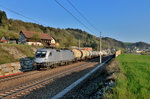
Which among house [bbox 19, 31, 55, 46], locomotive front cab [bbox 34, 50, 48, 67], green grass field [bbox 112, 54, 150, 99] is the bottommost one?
green grass field [bbox 112, 54, 150, 99]

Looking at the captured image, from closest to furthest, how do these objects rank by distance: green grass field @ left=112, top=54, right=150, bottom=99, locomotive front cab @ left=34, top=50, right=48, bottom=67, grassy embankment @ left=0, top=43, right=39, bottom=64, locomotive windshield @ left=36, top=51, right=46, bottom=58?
green grass field @ left=112, top=54, right=150, bottom=99 → locomotive front cab @ left=34, top=50, right=48, bottom=67 → locomotive windshield @ left=36, top=51, right=46, bottom=58 → grassy embankment @ left=0, top=43, right=39, bottom=64

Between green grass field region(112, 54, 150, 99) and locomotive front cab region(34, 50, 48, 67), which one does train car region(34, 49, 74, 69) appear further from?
green grass field region(112, 54, 150, 99)

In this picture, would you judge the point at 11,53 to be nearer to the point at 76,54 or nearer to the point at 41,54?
the point at 41,54

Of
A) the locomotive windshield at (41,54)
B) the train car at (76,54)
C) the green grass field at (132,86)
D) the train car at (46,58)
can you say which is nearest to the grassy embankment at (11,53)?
the locomotive windshield at (41,54)

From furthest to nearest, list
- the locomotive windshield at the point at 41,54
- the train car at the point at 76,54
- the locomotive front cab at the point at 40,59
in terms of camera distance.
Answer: the train car at the point at 76,54
the locomotive windshield at the point at 41,54
the locomotive front cab at the point at 40,59

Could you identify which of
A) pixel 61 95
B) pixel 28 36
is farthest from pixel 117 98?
pixel 28 36

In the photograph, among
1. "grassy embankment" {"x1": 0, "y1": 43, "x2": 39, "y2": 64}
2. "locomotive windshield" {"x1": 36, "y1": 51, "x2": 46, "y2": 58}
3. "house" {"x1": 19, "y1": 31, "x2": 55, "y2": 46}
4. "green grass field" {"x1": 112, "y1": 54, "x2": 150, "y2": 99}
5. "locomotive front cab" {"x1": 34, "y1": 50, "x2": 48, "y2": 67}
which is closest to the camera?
"green grass field" {"x1": 112, "y1": 54, "x2": 150, "y2": 99}

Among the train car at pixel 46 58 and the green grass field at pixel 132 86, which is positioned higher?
the train car at pixel 46 58

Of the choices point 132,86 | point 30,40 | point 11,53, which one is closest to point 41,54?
point 11,53

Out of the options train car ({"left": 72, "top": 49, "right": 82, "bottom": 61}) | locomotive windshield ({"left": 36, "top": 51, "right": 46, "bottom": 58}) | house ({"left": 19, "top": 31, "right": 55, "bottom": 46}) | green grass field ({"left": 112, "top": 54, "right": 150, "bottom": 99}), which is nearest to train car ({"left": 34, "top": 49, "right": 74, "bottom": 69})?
locomotive windshield ({"left": 36, "top": 51, "right": 46, "bottom": 58})

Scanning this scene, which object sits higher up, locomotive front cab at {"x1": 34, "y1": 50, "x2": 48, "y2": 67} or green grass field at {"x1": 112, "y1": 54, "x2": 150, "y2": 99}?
locomotive front cab at {"x1": 34, "y1": 50, "x2": 48, "y2": 67}

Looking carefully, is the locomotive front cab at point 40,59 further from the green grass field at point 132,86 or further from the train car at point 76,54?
the train car at point 76,54

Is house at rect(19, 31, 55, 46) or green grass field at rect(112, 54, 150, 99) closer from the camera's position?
green grass field at rect(112, 54, 150, 99)

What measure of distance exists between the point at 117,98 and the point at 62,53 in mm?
19052
